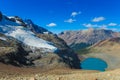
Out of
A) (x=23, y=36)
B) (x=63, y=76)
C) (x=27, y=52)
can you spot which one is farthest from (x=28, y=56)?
(x=63, y=76)

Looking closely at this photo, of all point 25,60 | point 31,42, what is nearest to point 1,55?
point 25,60

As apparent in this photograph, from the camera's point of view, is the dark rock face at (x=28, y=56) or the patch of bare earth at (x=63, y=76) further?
the dark rock face at (x=28, y=56)

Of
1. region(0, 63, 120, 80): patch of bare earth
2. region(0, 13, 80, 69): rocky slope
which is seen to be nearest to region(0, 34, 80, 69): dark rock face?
region(0, 13, 80, 69): rocky slope

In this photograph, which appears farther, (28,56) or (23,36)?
(23,36)

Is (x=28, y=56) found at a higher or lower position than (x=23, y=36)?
lower

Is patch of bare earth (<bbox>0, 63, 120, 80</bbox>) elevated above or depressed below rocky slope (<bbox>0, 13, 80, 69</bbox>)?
below

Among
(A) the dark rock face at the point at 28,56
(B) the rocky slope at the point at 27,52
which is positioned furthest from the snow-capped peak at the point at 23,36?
(A) the dark rock face at the point at 28,56

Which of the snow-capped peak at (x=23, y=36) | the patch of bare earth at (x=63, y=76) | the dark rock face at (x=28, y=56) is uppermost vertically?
the snow-capped peak at (x=23, y=36)

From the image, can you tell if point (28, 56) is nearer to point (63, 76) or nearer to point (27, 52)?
point (27, 52)

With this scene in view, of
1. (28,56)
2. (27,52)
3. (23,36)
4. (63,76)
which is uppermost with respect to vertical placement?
(23,36)

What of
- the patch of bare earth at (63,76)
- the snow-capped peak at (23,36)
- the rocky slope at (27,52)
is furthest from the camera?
the snow-capped peak at (23,36)

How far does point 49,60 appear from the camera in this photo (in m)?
111

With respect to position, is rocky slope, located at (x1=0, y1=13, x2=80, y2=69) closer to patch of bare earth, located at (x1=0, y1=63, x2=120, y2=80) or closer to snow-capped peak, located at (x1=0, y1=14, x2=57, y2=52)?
snow-capped peak, located at (x1=0, y1=14, x2=57, y2=52)

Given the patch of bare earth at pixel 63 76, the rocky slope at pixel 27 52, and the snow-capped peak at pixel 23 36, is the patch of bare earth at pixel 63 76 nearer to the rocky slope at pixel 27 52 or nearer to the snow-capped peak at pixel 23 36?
the rocky slope at pixel 27 52
